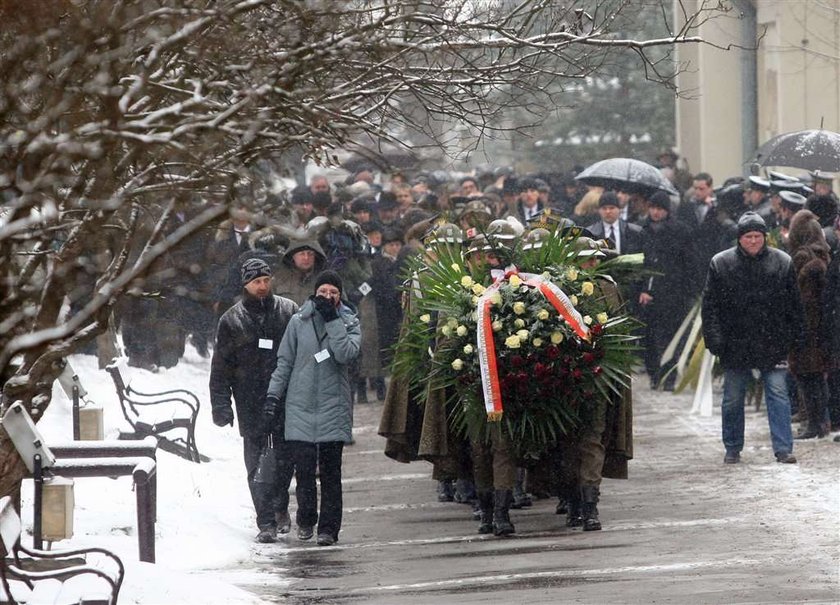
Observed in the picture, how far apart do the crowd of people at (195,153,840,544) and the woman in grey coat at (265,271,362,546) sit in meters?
0.01

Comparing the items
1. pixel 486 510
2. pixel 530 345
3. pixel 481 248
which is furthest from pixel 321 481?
pixel 481 248

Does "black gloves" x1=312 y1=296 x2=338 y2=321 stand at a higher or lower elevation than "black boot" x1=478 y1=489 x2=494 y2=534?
higher

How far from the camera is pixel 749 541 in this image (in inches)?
429

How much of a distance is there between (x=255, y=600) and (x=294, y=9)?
9.65 ft

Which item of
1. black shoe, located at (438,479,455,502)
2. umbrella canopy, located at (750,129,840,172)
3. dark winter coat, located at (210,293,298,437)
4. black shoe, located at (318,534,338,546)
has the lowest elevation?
black shoe, located at (318,534,338,546)

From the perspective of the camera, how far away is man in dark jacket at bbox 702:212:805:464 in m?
14.2

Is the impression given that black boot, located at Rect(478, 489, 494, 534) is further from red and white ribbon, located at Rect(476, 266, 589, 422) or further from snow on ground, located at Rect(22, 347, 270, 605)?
snow on ground, located at Rect(22, 347, 270, 605)

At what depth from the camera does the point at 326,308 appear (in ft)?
Answer: 39.4

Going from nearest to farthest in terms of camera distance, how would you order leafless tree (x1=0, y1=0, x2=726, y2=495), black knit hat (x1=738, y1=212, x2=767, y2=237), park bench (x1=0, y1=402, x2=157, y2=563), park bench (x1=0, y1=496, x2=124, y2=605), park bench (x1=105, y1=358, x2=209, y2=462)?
leafless tree (x1=0, y1=0, x2=726, y2=495) → park bench (x1=0, y1=496, x2=124, y2=605) → park bench (x1=0, y1=402, x2=157, y2=563) → park bench (x1=105, y1=358, x2=209, y2=462) → black knit hat (x1=738, y1=212, x2=767, y2=237)

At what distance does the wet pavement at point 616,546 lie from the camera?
31.5 ft

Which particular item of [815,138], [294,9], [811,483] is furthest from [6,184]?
[815,138]

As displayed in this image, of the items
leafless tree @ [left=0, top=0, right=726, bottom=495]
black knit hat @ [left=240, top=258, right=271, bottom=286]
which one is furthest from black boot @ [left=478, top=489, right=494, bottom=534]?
leafless tree @ [left=0, top=0, right=726, bottom=495]

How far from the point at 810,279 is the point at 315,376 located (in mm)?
5112

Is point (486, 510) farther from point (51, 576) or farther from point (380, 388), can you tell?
point (380, 388)
